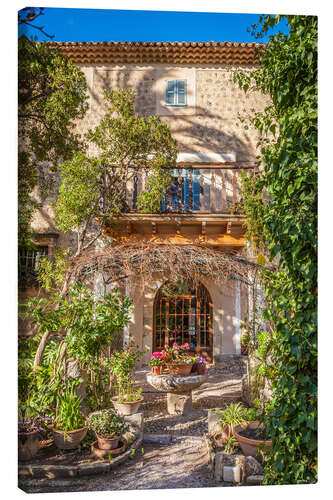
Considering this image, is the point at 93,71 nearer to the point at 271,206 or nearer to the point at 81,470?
the point at 271,206

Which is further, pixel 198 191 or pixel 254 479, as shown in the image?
pixel 198 191

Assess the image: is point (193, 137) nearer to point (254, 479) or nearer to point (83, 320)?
point (83, 320)

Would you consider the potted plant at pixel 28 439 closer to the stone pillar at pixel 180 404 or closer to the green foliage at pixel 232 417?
the green foliage at pixel 232 417

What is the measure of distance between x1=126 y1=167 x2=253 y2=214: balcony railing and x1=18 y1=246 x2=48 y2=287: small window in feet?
6.56

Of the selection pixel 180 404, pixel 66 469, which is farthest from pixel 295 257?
pixel 180 404

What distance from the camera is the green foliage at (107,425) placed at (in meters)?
3.78

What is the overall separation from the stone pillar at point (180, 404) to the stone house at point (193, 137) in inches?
50.8

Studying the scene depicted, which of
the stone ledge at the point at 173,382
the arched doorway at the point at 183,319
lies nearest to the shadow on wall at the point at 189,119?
the stone ledge at the point at 173,382

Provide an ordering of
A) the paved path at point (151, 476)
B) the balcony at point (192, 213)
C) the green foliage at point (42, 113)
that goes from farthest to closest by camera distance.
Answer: the balcony at point (192, 213)
the green foliage at point (42, 113)
the paved path at point (151, 476)

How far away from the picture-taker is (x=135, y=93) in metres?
5.30

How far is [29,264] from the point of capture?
3451 millimetres

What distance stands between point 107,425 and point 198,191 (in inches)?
148

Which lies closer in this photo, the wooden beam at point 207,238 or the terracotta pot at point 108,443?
the terracotta pot at point 108,443
